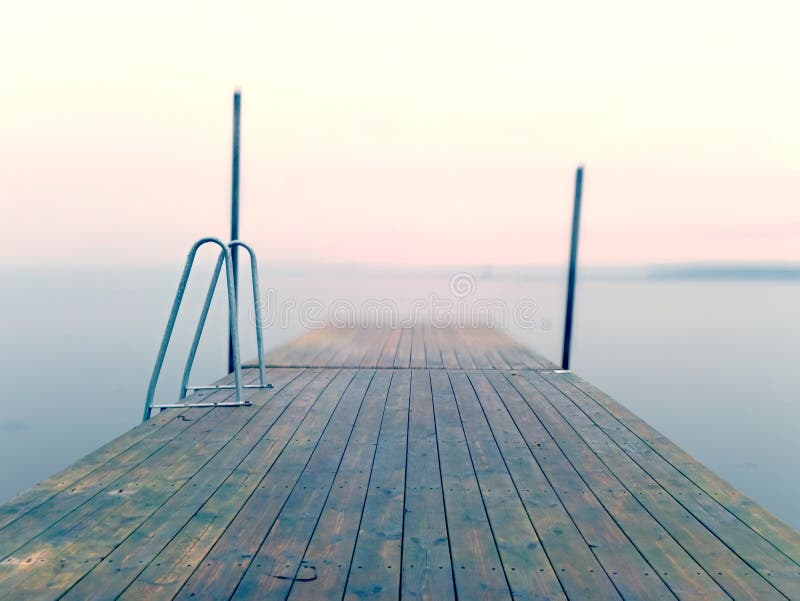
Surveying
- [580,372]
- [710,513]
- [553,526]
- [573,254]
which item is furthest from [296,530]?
[580,372]

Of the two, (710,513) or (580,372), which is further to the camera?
(580,372)

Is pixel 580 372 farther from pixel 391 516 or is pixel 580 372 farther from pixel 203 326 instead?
pixel 391 516

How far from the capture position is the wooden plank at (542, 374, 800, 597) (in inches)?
60.0

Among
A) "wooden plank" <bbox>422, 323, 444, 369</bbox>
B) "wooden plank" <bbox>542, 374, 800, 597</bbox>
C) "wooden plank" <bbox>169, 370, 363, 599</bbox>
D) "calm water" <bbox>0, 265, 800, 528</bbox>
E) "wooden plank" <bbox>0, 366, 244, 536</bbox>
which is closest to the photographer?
"wooden plank" <bbox>169, 370, 363, 599</bbox>

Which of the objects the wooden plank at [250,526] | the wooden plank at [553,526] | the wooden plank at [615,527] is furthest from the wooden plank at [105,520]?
the wooden plank at [615,527]

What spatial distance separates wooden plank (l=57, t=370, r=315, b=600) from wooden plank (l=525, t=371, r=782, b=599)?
5.13 feet

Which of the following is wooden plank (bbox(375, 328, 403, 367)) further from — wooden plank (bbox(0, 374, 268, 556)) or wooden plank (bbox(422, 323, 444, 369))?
wooden plank (bbox(0, 374, 268, 556))

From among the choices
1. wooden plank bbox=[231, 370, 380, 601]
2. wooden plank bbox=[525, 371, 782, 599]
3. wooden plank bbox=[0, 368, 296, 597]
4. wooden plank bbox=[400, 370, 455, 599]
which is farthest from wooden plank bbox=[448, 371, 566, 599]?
wooden plank bbox=[0, 368, 296, 597]

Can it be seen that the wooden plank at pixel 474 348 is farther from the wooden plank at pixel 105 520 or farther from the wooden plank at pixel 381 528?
the wooden plank at pixel 105 520

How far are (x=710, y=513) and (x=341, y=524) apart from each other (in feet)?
4.21

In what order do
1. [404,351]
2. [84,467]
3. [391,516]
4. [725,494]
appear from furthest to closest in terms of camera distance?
[404,351] < [84,467] < [725,494] < [391,516]

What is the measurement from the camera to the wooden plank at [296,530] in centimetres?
141

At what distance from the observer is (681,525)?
1.79 m

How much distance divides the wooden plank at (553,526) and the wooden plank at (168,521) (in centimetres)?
113
